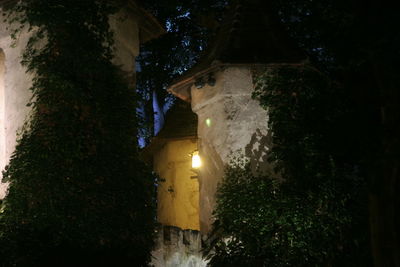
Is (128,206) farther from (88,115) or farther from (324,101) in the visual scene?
(324,101)

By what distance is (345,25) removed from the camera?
805 centimetres

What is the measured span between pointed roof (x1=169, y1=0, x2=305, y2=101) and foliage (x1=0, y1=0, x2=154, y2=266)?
156cm

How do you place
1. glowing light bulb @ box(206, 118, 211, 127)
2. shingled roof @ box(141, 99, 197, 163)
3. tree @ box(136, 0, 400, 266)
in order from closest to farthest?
tree @ box(136, 0, 400, 266) → glowing light bulb @ box(206, 118, 211, 127) → shingled roof @ box(141, 99, 197, 163)

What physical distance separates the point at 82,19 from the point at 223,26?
10.7 ft

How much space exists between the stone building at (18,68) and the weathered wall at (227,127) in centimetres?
167

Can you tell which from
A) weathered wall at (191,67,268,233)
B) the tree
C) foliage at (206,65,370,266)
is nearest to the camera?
the tree

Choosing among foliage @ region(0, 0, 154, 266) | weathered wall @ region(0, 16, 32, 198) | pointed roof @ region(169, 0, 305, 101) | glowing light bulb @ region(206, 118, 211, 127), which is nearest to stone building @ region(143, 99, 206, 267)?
pointed roof @ region(169, 0, 305, 101)

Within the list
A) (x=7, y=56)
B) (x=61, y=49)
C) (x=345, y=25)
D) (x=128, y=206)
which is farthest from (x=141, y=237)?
(x=345, y=25)

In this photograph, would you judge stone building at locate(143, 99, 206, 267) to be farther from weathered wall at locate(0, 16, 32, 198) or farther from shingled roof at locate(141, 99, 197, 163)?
weathered wall at locate(0, 16, 32, 198)

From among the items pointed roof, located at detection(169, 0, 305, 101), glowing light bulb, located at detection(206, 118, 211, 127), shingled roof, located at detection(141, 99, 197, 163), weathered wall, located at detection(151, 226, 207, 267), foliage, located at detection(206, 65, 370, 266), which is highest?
pointed roof, located at detection(169, 0, 305, 101)

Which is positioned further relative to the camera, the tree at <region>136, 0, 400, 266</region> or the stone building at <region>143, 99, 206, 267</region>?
the stone building at <region>143, 99, 206, 267</region>

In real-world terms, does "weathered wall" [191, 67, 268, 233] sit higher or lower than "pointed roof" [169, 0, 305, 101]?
lower

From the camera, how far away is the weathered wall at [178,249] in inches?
380

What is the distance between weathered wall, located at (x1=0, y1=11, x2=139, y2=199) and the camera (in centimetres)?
914
